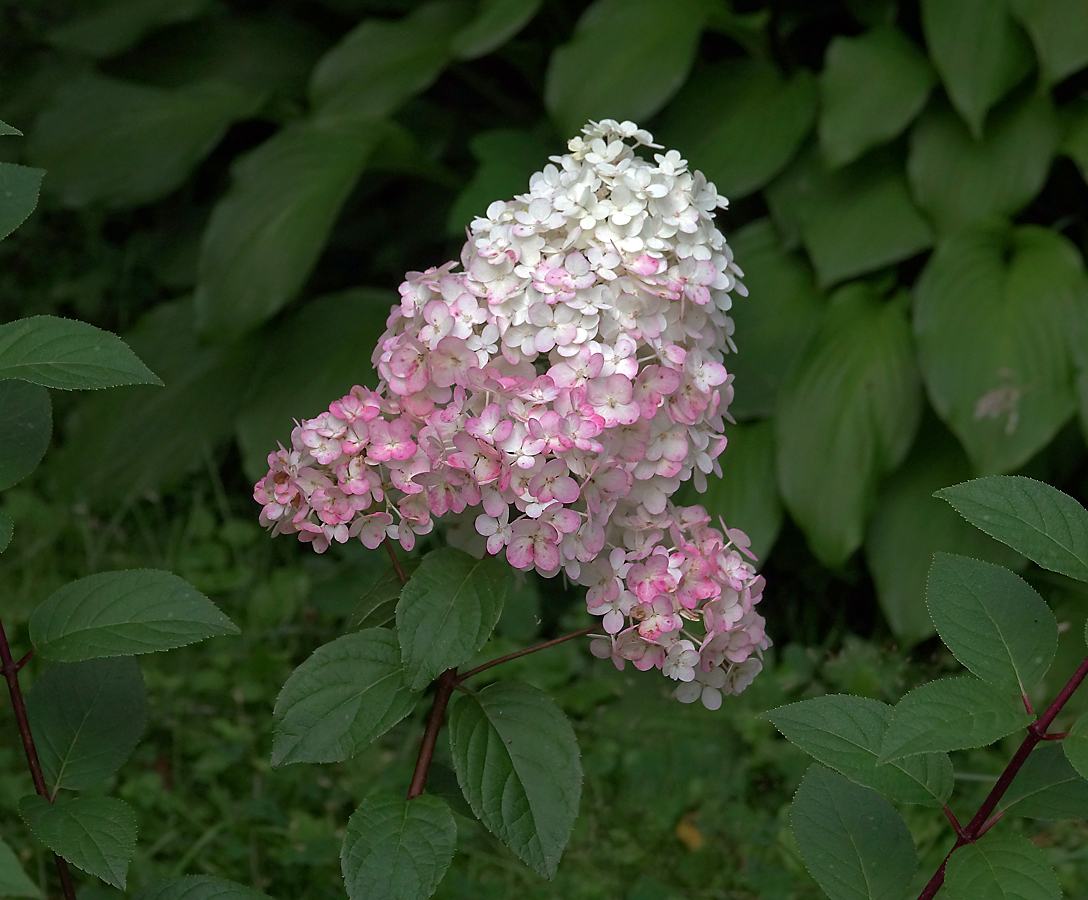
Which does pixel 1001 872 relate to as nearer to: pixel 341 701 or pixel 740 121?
pixel 341 701

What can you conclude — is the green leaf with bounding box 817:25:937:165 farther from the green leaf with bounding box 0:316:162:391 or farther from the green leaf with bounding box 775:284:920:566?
the green leaf with bounding box 0:316:162:391

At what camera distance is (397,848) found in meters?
0.80

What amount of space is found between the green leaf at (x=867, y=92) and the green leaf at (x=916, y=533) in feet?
1.63

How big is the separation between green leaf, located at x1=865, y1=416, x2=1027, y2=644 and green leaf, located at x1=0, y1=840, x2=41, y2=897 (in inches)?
61.6

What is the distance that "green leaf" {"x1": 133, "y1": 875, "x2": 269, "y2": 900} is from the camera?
0.84m

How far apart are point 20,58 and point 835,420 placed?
227cm

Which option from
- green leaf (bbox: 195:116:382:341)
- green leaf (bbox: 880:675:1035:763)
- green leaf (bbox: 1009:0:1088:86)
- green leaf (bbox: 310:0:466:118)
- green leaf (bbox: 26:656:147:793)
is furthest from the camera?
green leaf (bbox: 310:0:466:118)

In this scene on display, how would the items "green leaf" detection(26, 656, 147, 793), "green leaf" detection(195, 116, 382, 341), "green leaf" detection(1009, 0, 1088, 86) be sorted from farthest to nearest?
"green leaf" detection(195, 116, 382, 341), "green leaf" detection(1009, 0, 1088, 86), "green leaf" detection(26, 656, 147, 793)

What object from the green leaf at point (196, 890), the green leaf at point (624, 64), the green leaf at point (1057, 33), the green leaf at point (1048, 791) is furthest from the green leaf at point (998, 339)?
the green leaf at point (196, 890)

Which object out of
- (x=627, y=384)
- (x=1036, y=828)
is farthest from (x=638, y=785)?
(x=627, y=384)

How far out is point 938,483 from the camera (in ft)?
6.42

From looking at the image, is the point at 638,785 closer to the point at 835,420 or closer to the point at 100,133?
the point at 835,420

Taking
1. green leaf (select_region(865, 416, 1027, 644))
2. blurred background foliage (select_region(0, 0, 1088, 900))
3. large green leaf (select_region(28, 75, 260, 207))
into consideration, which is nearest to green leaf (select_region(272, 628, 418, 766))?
blurred background foliage (select_region(0, 0, 1088, 900))

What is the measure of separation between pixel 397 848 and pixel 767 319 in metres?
1.42
